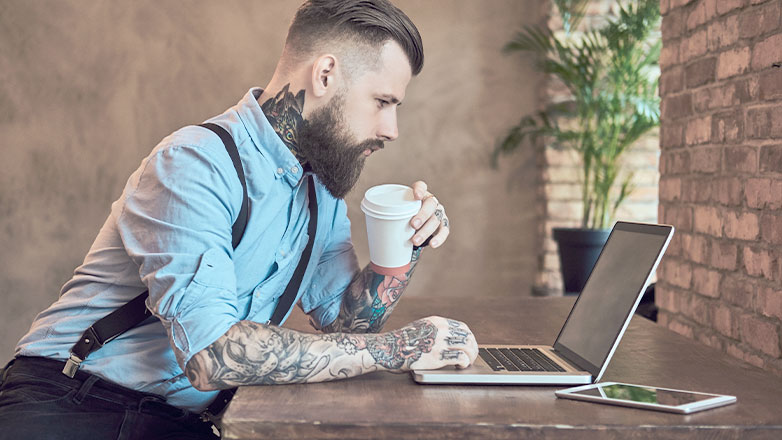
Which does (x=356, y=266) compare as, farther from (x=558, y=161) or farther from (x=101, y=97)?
(x=101, y=97)

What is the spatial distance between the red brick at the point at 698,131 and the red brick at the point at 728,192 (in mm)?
138

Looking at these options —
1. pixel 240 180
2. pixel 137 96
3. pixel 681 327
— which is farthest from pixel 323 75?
pixel 137 96

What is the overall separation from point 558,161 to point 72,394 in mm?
3265

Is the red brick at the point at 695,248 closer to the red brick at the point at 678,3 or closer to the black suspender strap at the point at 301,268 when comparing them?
the red brick at the point at 678,3

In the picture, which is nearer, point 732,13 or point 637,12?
point 732,13

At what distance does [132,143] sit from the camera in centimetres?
435

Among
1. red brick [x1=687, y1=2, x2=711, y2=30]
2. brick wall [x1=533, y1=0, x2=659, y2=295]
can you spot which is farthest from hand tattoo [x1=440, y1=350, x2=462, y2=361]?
brick wall [x1=533, y1=0, x2=659, y2=295]

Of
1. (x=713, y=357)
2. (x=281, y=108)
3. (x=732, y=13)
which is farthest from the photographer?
(x=732, y=13)

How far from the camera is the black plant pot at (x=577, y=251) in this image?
3.62 metres

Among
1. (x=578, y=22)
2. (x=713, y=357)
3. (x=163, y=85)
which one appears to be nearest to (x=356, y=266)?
(x=713, y=357)

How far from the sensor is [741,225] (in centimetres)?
169

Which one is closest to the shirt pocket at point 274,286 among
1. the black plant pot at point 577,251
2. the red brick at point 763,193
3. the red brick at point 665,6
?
the red brick at point 763,193

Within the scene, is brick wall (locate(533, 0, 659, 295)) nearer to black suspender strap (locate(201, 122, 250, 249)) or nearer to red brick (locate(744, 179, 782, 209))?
red brick (locate(744, 179, 782, 209))

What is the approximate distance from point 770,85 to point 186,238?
1224 millimetres
